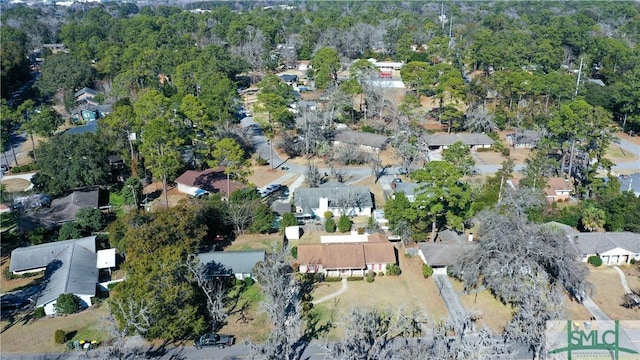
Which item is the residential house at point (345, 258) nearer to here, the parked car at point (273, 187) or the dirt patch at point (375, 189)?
the dirt patch at point (375, 189)

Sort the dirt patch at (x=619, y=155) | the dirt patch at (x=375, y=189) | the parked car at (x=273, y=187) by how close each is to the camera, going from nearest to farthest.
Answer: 1. the dirt patch at (x=375, y=189)
2. the parked car at (x=273, y=187)
3. the dirt patch at (x=619, y=155)

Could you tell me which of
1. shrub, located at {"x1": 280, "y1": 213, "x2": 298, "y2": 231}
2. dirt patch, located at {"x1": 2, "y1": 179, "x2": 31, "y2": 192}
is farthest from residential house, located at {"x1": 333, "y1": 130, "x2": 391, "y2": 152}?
dirt patch, located at {"x1": 2, "y1": 179, "x2": 31, "y2": 192}

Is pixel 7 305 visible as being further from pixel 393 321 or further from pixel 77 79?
pixel 77 79

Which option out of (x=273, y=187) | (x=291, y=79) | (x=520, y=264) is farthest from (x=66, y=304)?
(x=291, y=79)

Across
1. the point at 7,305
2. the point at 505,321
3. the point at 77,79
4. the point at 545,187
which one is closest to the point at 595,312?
the point at 505,321

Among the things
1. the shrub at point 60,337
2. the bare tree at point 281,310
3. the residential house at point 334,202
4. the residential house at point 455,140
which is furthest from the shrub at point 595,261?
the shrub at point 60,337

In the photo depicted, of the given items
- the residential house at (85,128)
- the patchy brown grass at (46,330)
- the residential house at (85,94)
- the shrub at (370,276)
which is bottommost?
the patchy brown grass at (46,330)

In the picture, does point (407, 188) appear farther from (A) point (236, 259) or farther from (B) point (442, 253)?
(A) point (236, 259)
